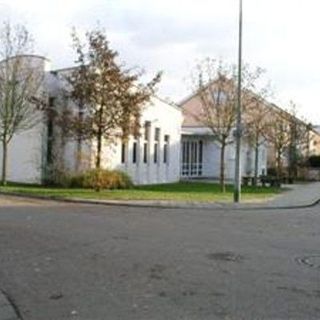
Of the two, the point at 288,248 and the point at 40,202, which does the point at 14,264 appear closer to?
the point at 288,248

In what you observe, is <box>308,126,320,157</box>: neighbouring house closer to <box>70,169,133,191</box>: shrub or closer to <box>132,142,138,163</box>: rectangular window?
<box>132,142,138,163</box>: rectangular window

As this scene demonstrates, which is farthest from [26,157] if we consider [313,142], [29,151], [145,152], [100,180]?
[313,142]

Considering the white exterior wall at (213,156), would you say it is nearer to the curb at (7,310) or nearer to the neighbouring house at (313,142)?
the neighbouring house at (313,142)

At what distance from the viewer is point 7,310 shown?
8.56 m

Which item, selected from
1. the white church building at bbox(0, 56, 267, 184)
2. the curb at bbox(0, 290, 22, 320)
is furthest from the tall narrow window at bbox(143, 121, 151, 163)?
the curb at bbox(0, 290, 22, 320)

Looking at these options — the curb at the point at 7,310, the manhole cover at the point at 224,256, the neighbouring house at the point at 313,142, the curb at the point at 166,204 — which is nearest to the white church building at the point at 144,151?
the curb at the point at 166,204

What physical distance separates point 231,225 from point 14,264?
8.82m

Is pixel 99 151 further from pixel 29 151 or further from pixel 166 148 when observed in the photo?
pixel 166 148

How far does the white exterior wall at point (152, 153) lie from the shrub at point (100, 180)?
1.88 metres

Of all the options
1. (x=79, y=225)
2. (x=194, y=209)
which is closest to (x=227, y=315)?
(x=79, y=225)

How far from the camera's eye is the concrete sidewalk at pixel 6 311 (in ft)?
27.1

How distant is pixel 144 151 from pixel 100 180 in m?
10.9

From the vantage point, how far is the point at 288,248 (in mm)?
14828

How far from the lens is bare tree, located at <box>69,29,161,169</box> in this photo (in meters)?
30.8
